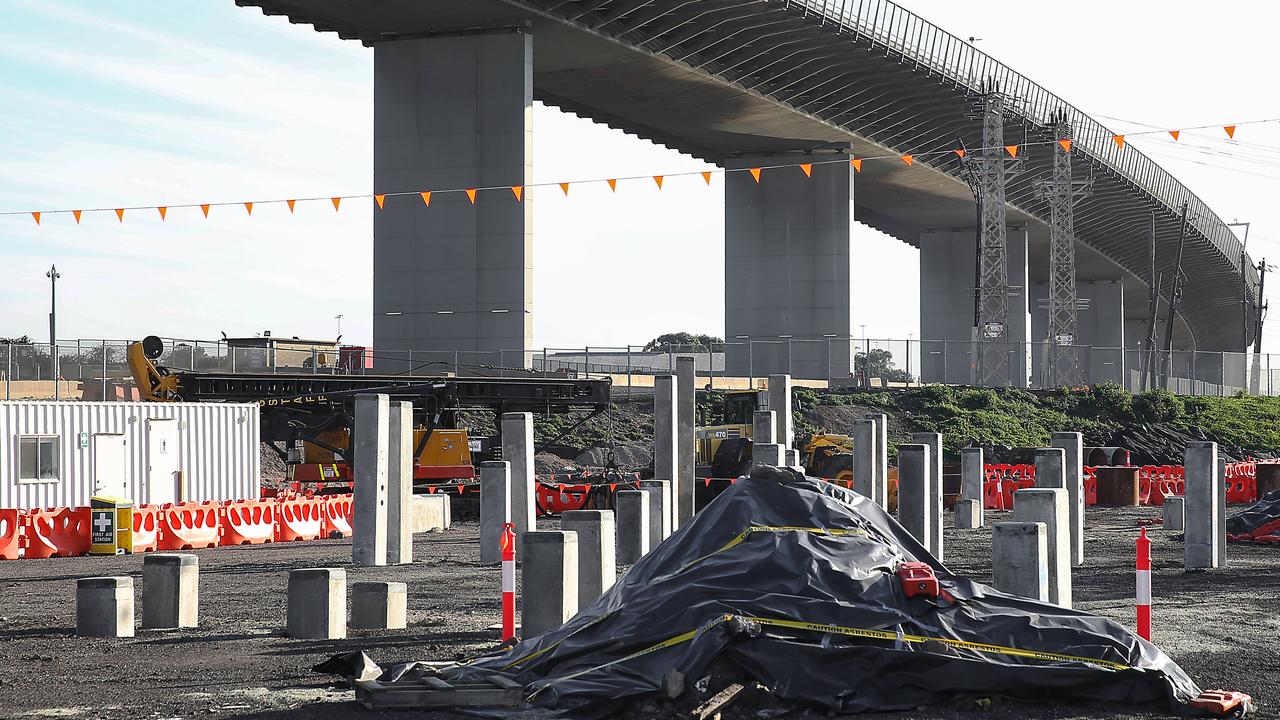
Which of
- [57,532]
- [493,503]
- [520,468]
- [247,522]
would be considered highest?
[520,468]

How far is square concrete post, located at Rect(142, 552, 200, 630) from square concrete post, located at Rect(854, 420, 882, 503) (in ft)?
41.6

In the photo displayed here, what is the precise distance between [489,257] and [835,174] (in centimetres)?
2266

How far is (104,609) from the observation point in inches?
524

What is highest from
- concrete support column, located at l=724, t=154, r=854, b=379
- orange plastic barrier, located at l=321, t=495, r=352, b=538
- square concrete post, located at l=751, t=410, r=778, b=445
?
concrete support column, located at l=724, t=154, r=854, b=379

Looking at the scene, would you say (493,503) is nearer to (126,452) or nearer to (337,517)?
(337,517)

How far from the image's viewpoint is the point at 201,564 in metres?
21.1

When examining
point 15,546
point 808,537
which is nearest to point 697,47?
point 15,546

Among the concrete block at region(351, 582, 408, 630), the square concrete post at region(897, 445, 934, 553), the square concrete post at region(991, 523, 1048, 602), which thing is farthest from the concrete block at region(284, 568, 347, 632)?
the square concrete post at region(897, 445, 934, 553)

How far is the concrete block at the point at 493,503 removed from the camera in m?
20.8

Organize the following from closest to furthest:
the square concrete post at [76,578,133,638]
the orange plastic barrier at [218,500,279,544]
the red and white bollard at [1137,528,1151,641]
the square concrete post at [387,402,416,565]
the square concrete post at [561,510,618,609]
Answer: the red and white bollard at [1137,528,1151,641], the square concrete post at [76,578,133,638], the square concrete post at [561,510,618,609], the square concrete post at [387,402,416,565], the orange plastic barrier at [218,500,279,544]

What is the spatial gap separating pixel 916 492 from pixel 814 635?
432 inches

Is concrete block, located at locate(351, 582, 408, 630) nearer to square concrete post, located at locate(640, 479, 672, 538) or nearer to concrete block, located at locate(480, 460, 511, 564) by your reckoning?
square concrete post, located at locate(640, 479, 672, 538)

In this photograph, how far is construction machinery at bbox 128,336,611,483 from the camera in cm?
3191

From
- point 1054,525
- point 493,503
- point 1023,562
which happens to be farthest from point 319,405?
point 1023,562
